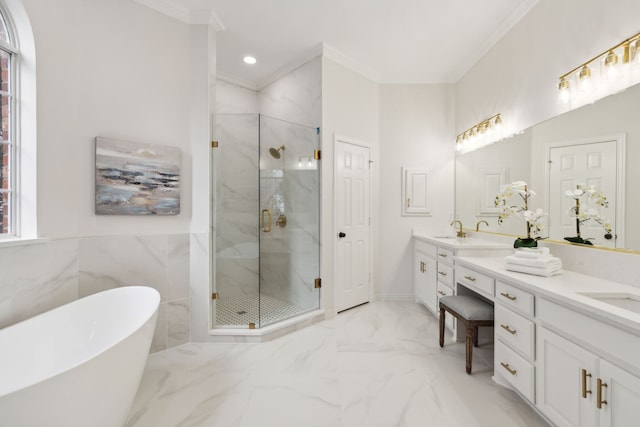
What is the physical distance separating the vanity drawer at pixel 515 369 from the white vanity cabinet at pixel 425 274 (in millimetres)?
1082

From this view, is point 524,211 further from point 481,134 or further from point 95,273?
point 95,273

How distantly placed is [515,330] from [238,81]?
3981mm

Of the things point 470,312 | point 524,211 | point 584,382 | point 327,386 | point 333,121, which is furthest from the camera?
point 333,121

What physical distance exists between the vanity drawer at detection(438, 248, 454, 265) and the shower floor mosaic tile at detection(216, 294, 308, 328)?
5.20 feet

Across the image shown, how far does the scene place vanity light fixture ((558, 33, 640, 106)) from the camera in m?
1.49

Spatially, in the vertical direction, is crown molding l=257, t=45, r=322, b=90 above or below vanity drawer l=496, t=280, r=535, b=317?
above

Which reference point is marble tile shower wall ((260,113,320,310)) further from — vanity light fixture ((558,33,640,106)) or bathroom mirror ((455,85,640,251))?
vanity light fixture ((558,33,640,106))

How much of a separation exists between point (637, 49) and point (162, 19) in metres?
3.30

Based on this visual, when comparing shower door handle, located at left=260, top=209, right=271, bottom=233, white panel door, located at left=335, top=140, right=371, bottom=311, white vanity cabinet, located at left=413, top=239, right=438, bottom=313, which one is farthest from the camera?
white panel door, located at left=335, top=140, right=371, bottom=311

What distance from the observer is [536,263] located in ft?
5.44

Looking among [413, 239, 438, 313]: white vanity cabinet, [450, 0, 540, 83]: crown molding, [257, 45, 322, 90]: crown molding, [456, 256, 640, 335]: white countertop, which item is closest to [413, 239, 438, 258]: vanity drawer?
[413, 239, 438, 313]: white vanity cabinet

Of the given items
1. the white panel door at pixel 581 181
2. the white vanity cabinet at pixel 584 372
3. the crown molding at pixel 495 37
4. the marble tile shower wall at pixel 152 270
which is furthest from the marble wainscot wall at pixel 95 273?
the crown molding at pixel 495 37

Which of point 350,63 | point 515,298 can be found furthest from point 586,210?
point 350,63

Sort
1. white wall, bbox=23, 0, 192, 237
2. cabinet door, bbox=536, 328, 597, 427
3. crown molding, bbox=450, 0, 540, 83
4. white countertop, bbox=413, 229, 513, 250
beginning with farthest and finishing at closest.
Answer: white countertop, bbox=413, 229, 513, 250 < crown molding, bbox=450, 0, 540, 83 < white wall, bbox=23, 0, 192, 237 < cabinet door, bbox=536, 328, 597, 427
